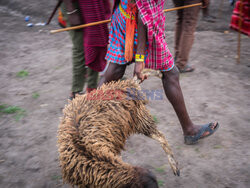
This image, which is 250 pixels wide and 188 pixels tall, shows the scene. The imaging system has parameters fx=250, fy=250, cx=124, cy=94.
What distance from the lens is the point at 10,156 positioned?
289cm

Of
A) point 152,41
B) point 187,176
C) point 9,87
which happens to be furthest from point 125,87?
point 9,87

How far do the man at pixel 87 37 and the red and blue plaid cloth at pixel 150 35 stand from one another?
0.78 meters

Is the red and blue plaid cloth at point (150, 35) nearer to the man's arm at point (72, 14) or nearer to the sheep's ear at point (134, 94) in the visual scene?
the sheep's ear at point (134, 94)

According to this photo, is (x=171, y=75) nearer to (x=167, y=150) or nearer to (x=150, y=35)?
(x=150, y=35)

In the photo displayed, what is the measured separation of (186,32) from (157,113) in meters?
1.61

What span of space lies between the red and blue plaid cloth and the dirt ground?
41.7 inches

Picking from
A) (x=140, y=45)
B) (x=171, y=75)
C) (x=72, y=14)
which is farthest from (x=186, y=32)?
(x=140, y=45)

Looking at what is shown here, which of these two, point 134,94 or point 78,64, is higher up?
point 134,94

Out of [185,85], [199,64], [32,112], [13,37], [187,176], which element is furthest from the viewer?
[13,37]

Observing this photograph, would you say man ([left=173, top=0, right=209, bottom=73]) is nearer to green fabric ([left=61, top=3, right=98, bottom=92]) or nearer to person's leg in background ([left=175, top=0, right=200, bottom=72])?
person's leg in background ([left=175, top=0, right=200, bottom=72])

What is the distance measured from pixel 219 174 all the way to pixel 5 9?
32.6 feet

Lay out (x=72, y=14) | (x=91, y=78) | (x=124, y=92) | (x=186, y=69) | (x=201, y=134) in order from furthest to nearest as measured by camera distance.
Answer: (x=186, y=69) < (x=91, y=78) < (x=72, y=14) < (x=201, y=134) < (x=124, y=92)

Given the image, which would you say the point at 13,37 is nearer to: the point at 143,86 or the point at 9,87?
the point at 9,87

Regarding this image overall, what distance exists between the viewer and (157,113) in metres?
3.58
